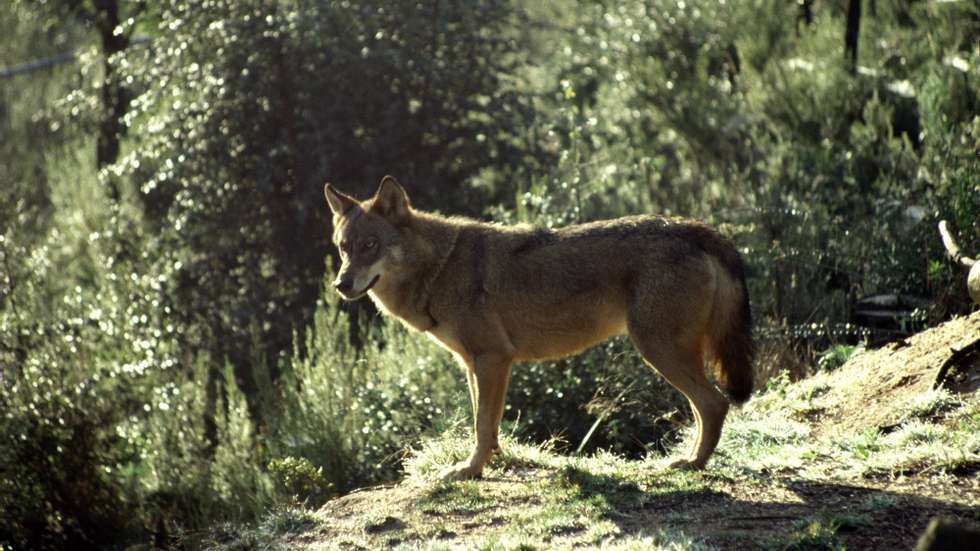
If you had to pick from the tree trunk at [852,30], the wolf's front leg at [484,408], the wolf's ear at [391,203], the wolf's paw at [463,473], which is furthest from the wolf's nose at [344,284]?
the tree trunk at [852,30]

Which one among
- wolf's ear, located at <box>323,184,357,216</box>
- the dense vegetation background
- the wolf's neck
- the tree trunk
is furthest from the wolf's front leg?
the tree trunk

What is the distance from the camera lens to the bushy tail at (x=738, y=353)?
20.8ft

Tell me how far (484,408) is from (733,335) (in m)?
1.54

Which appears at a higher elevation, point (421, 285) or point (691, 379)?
point (421, 285)

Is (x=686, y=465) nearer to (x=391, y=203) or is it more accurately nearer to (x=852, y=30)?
(x=391, y=203)

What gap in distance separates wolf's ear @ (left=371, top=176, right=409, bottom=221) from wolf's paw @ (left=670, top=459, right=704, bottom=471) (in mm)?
2325

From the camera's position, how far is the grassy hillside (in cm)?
512

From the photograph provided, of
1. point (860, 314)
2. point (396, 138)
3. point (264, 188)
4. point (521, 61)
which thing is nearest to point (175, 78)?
point (264, 188)

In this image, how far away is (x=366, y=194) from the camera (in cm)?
1331

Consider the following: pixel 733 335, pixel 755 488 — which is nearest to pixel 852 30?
pixel 733 335

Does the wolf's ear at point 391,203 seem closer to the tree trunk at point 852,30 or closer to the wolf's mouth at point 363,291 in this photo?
the wolf's mouth at point 363,291

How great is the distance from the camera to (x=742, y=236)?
420 inches

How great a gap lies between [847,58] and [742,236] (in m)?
3.56

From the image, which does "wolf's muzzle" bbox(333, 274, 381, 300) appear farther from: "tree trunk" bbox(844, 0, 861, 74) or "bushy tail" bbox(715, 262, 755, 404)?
"tree trunk" bbox(844, 0, 861, 74)
